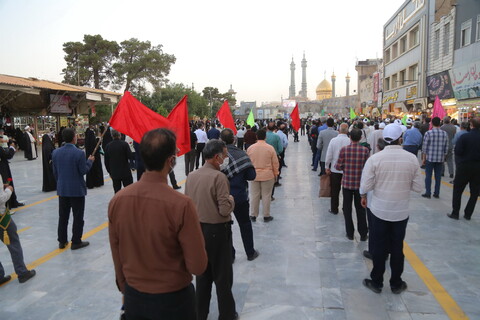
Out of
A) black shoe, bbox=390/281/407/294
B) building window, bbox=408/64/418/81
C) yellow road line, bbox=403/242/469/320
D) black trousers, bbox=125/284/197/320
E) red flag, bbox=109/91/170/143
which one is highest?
building window, bbox=408/64/418/81

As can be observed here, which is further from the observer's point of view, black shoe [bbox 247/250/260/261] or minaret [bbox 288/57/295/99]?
minaret [bbox 288/57/295/99]

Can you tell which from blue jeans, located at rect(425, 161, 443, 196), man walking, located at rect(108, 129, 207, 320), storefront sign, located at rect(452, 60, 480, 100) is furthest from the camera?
storefront sign, located at rect(452, 60, 480, 100)

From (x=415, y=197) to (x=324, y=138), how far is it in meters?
2.78

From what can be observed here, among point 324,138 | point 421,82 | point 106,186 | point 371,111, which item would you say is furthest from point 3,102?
point 371,111

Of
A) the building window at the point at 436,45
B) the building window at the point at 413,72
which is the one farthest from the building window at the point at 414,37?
the building window at the point at 436,45

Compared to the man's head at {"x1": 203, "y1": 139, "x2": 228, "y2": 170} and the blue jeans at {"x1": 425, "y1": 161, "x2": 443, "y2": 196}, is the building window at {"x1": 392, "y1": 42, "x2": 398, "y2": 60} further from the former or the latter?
the man's head at {"x1": 203, "y1": 139, "x2": 228, "y2": 170}

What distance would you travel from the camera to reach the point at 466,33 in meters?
20.9

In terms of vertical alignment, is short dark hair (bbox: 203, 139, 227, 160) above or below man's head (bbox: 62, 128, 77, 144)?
below

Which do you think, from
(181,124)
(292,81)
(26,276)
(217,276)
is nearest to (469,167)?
(181,124)

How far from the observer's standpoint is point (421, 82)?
29859 mm

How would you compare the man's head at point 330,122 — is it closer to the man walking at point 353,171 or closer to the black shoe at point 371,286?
the man walking at point 353,171

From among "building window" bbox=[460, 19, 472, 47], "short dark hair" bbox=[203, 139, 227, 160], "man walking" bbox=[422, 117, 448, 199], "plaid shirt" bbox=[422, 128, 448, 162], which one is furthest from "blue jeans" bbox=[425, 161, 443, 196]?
"building window" bbox=[460, 19, 472, 47]

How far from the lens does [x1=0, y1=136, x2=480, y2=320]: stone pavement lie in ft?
12.0

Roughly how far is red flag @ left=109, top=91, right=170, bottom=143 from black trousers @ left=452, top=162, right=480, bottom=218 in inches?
208
